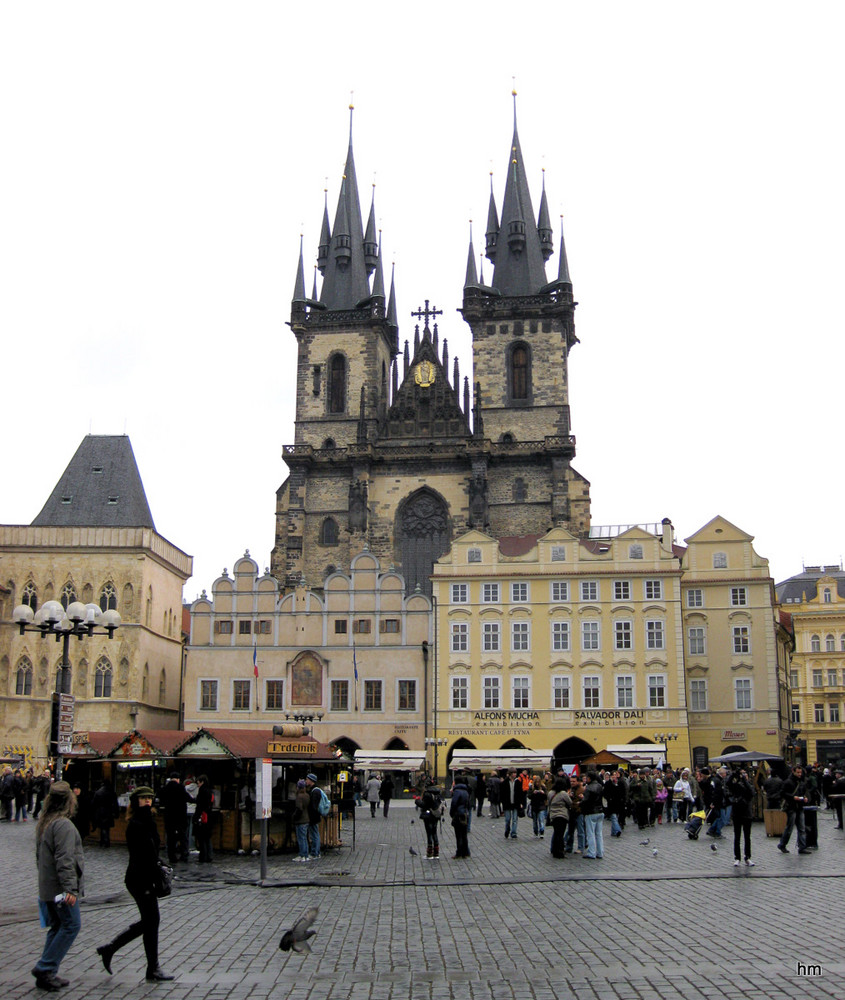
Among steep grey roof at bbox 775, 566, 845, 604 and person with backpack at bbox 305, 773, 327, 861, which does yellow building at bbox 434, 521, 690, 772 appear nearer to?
steep grey roof at bbox 775, 566, 845, 604

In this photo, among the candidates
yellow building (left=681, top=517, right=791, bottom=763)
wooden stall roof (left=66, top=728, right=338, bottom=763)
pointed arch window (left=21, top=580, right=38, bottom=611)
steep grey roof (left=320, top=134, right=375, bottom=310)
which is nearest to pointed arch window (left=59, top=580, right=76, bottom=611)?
pointed arch window (left=21, top=580, right=38, bottom=611)

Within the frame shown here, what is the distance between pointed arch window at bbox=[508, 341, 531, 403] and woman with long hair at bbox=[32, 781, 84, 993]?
Result: 202 ft

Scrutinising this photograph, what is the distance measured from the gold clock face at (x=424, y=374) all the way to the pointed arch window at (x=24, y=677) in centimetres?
2809

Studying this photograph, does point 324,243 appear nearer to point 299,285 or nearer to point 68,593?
point 299,285

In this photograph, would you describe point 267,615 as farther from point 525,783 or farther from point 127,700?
point 525,783

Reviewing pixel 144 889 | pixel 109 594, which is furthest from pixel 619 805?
pixel 109 594

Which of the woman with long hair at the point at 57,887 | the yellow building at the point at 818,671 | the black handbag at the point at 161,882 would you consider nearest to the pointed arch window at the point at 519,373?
the yellow building at the point at 818,671

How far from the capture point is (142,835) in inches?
409

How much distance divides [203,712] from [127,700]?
12.6 ft

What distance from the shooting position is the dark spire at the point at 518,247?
243 feet

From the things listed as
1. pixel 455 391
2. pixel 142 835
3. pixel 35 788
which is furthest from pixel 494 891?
pixel 455 391

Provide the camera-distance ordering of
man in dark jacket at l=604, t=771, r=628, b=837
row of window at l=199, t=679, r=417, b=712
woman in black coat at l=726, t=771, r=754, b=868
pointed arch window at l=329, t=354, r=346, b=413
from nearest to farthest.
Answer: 1. woman in black coat at l=726, t=771, r=754, b=868
2. man in dark jacket at l=604, t=771, r=628, b=837
3. row of window at l=199, t=679, r=417, b=712
4. pointed arch window at l=329, t=354, r=346, b=413

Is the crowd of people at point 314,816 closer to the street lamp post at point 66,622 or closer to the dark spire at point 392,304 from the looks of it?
the street lamp post at point 66,622

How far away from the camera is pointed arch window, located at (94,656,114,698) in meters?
56.0
